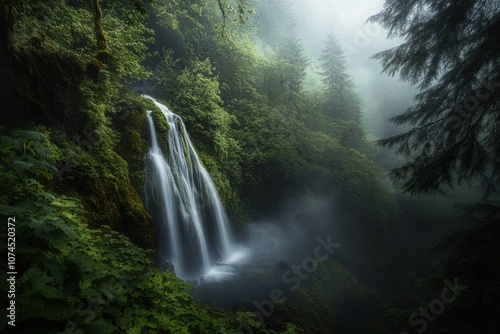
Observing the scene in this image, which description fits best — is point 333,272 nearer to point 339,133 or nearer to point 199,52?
point 339,133

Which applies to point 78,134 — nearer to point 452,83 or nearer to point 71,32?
point 71,32

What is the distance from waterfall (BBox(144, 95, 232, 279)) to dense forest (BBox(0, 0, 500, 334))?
326 millimetres

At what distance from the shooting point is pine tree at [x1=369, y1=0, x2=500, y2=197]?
15.2 feet

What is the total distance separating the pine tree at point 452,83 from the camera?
4629mm

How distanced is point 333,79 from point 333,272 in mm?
20488

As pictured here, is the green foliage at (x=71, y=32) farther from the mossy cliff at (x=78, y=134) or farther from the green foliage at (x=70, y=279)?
the green foliage at (x=70, y=279)

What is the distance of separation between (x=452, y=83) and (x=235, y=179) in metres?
9.02

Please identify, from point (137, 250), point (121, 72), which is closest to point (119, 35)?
point (121, 72)

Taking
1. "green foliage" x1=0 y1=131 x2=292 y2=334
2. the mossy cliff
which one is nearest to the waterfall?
the mossy cliff

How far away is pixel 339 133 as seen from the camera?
2111 centimetres

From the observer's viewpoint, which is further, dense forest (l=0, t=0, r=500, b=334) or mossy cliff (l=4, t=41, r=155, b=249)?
mossy cliff (l=4, t=41, r=155, b=249)

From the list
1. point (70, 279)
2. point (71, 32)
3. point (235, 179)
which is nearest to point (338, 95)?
point (235, 179)

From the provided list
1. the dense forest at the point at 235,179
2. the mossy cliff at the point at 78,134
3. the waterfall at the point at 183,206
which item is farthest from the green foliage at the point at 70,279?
the waterfall at the point at 183,206

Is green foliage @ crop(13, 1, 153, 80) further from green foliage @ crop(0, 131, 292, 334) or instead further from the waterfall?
green foliage @ crop(0, 131, 292, 334)
